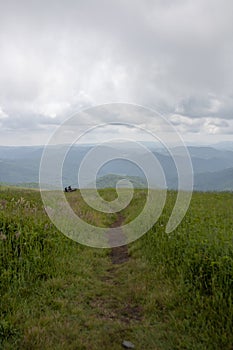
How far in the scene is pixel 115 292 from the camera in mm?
7785

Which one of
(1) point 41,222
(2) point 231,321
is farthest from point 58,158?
(2) point 231,321

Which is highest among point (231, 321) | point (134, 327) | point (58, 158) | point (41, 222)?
point (58, 158)

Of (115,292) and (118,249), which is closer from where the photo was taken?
(115,292)

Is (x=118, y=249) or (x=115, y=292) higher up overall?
(x=118, y=249)

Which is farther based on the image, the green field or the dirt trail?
the dirt trail

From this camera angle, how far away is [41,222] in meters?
10.6

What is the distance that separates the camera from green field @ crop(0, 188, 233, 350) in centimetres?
563

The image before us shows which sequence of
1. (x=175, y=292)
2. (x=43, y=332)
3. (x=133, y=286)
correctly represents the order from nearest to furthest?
(x=43, y=332) → (x=175, y=292) → (x=133, y=286)

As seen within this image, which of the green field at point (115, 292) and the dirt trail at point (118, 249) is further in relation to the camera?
the dirt trail at point (118, 249)

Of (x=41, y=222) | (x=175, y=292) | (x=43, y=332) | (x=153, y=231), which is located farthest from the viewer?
(x=153, y=231)

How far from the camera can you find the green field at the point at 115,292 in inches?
222

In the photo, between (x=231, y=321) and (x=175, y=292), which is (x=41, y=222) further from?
(x=231, y=321)

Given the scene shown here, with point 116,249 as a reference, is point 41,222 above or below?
above

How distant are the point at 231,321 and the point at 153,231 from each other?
630cm
